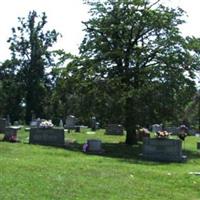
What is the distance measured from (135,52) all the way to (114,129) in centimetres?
974

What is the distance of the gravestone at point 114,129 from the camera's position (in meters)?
39.5

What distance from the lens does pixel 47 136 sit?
2722 centimetres

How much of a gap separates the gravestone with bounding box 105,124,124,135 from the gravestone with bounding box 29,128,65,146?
1247cm

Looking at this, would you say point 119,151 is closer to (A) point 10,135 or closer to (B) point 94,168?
(A) point 10,135

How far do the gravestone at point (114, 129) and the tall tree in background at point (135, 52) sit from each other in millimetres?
7993

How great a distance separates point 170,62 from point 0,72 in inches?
1860

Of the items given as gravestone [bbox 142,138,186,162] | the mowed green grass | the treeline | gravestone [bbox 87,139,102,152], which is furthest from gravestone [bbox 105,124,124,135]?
the mowed green grass

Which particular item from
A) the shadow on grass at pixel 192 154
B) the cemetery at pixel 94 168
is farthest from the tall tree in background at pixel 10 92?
the shadow on grass at pixel 192 154

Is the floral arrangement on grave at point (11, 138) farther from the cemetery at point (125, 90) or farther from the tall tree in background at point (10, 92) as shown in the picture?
the tall tree in background at point (10, 92)

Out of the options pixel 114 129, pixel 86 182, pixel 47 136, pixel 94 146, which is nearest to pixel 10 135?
pixel 47 136

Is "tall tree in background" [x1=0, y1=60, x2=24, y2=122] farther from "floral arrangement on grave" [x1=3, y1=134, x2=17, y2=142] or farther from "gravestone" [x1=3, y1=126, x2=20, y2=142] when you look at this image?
"floral arrangement on grave" [x1=3, y1=134, x2=17, y2=142]

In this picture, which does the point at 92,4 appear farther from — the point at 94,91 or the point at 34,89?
the point at 34,89

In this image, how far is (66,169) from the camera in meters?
16.5

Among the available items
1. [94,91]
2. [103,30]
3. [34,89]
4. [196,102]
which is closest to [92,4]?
[103,30]
